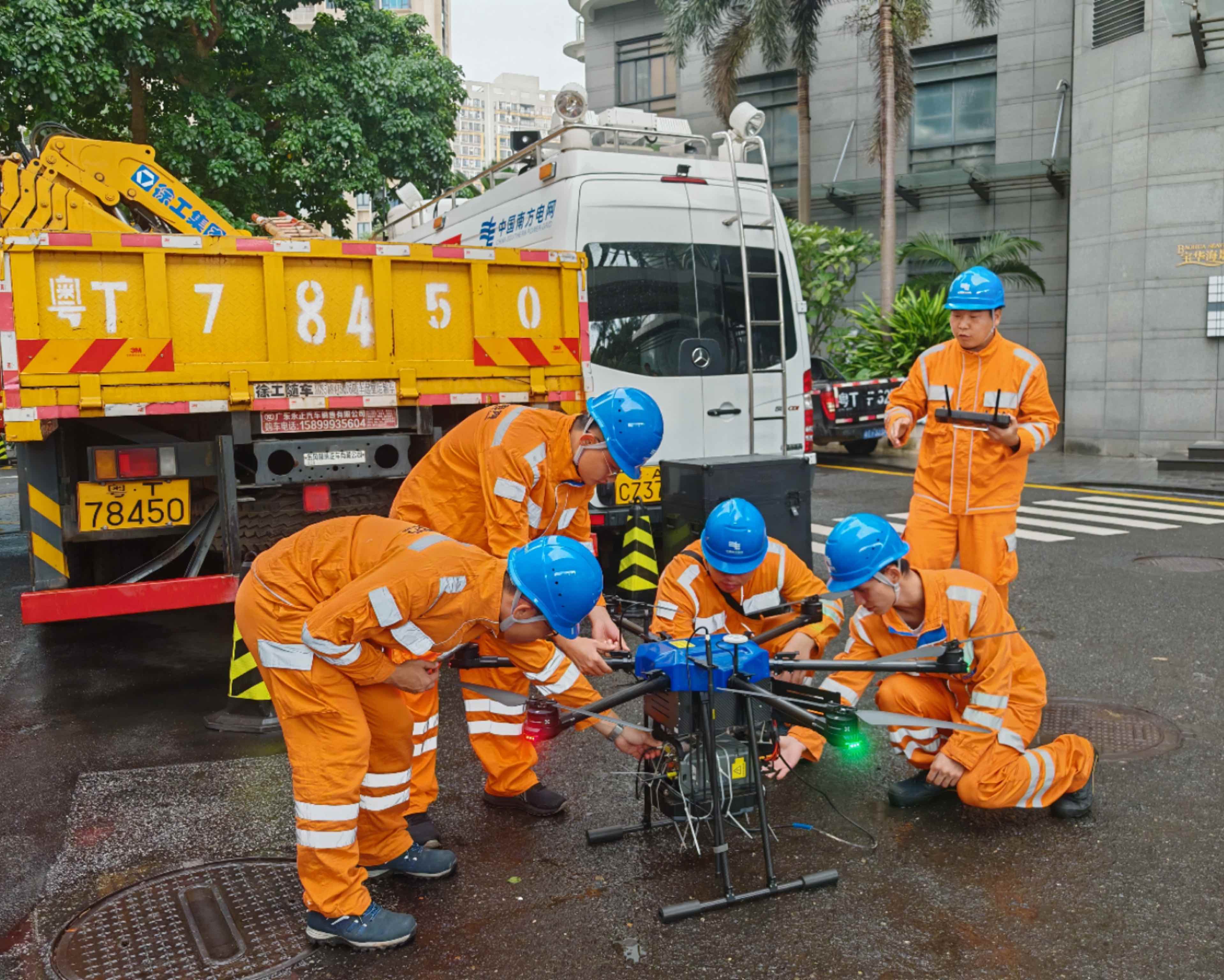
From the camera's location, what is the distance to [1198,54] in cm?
1734

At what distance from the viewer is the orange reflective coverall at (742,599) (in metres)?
4.40

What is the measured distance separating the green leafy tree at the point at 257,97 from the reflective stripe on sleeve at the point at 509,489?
12589 mm

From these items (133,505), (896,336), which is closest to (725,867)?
(133,505)

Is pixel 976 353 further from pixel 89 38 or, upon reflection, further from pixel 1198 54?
pixel 1198 54

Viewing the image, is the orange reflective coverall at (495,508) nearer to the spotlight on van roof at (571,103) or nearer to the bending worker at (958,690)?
the bending worker at (958,690)

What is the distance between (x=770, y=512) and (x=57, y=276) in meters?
4.07

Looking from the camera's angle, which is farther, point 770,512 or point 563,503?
point 770,512

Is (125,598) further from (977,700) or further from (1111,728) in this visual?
(1111,728)

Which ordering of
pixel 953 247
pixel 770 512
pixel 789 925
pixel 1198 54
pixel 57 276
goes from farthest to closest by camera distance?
pixel 953 247 → pixel 1198 54 → pixel 770 512 → pixel 57 276 → pixel 789 925

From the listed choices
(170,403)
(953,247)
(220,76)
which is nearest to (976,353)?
(170,403)

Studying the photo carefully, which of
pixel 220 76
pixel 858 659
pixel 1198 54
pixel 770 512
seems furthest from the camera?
pixel 1198 54

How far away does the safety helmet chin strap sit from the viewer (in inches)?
122

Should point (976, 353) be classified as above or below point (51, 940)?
above

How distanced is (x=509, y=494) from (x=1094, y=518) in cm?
913
